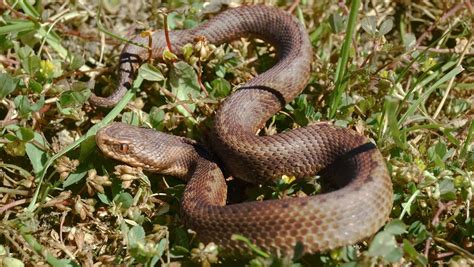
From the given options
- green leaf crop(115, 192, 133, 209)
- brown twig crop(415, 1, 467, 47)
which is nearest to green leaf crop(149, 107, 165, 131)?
green leaf crop(115, 192, 133, 209)

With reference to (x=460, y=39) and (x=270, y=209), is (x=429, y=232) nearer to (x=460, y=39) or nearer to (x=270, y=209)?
(x=270, y=209)

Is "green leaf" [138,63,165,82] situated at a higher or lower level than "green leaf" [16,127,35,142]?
higher

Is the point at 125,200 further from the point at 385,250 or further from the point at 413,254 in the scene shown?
the point at 413,254

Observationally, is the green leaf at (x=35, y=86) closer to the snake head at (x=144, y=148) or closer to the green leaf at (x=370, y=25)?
the snake head at (x=144, y=148)

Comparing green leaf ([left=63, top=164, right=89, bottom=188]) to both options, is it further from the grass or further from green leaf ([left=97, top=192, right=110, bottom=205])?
green leaf ([left=97, top=192, right=110, bottom=205])

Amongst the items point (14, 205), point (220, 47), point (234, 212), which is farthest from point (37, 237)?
point (220, 47)

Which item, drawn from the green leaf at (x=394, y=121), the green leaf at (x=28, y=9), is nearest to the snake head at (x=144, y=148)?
the green leaf at (x=28, y=9)
